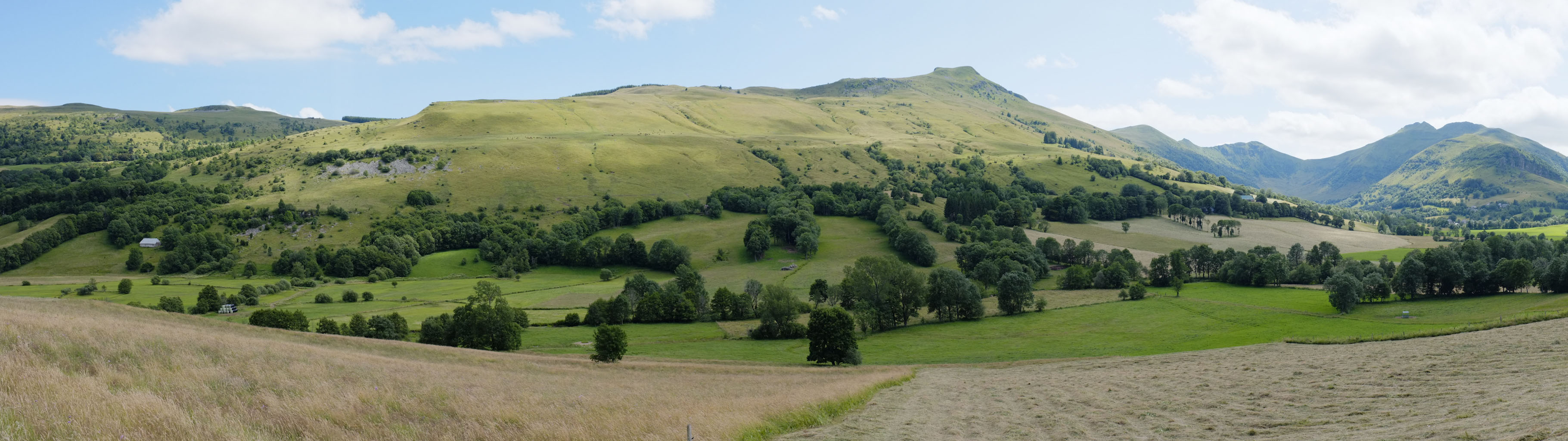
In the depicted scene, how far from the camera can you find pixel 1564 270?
251 feet

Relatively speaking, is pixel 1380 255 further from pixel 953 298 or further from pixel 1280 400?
pixel 1280 400

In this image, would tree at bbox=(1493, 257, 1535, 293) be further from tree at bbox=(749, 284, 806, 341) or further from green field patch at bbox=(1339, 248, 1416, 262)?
tree at bbox=(749, 284, 806, 341)

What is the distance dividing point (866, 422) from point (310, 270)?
469ft

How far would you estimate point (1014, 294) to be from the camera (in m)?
97.5

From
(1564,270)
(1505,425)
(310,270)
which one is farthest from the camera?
(310,270)

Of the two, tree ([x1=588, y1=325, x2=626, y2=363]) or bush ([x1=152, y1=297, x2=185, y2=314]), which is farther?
bush ([x1=152, y1=297, x2=185, y2=314])

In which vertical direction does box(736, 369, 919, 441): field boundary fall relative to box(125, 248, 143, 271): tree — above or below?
above

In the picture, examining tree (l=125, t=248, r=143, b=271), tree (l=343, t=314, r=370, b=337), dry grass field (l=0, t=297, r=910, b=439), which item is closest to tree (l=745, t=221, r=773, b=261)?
tree (l=343, t=314, r=370, b=337)

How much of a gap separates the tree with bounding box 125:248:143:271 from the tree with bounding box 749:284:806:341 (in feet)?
436

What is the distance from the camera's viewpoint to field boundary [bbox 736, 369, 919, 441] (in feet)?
68.4

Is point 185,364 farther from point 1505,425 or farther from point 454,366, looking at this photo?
point 1505,425

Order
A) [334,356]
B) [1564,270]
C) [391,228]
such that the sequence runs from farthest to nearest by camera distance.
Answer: [391,228] → [1564,270] → [334,356]

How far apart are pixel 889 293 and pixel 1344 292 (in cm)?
5547

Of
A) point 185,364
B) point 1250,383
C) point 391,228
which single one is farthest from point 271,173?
point 1250,383
